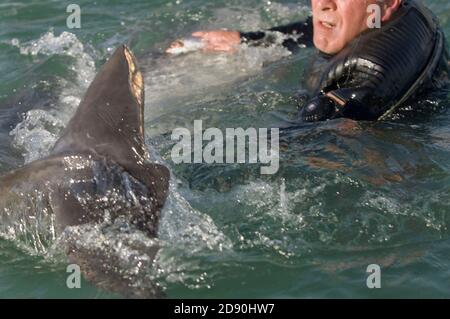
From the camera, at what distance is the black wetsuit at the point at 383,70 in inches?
231

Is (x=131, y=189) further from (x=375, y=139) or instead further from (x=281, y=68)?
(x=281, y=68)

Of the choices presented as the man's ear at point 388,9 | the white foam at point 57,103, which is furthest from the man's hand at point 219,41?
the man's ear at point 388,9

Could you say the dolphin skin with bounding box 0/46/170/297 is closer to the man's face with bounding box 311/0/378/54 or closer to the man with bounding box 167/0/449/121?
the man with bounding box 167/0/449/121

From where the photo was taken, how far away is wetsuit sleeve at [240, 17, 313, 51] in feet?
26.1

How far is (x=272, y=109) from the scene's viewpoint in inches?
265

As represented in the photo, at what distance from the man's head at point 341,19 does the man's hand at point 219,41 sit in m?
1.56

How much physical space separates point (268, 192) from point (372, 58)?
1.34 meters

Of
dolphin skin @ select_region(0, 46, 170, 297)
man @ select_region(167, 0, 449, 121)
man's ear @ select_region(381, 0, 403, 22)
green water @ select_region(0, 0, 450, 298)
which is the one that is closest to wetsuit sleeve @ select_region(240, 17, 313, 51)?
green water @ select_region(0, 0, 450, 298)

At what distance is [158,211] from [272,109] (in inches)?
103

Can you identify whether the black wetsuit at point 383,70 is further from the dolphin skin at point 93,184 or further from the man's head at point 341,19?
→ the dolphin skin at point 93,184

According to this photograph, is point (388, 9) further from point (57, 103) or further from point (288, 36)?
point (57, 103)

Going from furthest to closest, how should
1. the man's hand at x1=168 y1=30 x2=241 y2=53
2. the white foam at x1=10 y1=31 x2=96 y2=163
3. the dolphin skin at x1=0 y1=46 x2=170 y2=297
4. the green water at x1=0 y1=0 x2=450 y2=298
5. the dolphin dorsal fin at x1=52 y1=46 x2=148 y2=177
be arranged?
the man's hand at x1=168 y1=30 x2=241 y2=53 < the white foam at x1=10 y1=31 x2=96 y2=163 < the green water at x1=0 y1=0 x2=450 y2=298 < the dolphin dorsal fin at x1=52 y1=46 x2=148 y2=177 < the dolphin skin at x1=0 y1=46 x2=170 y2=297
